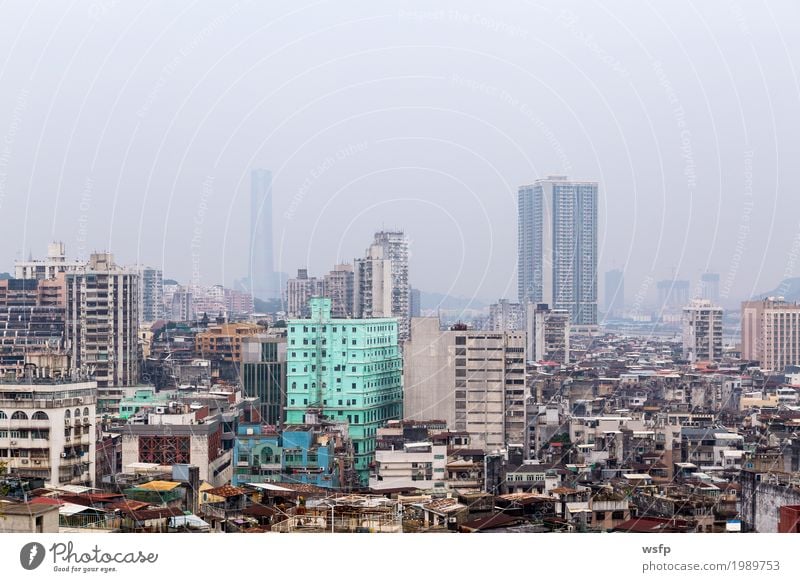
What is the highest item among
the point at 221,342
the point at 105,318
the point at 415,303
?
the point at 415,303

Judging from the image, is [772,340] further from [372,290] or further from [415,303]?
[415,303]

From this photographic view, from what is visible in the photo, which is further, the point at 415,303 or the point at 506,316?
the point at 506,316

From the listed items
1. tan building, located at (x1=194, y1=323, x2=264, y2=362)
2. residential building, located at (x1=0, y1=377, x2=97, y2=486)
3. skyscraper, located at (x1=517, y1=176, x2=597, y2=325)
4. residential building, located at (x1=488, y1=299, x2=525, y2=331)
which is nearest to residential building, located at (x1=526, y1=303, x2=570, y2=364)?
skyscraper, located at (x1=517, y1=176, x2=597, y2=325)

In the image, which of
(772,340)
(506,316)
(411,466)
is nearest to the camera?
(411,466)

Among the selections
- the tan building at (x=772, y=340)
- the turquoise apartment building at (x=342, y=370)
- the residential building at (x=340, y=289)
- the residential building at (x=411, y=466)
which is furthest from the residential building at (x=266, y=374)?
the tan building at (x=772, y=340)

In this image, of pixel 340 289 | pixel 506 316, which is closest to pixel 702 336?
pixel 506 316

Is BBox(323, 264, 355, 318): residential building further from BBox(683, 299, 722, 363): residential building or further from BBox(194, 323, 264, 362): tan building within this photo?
BBox(683, 299, 722, 363): residential building

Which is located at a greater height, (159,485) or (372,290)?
(372,290)
